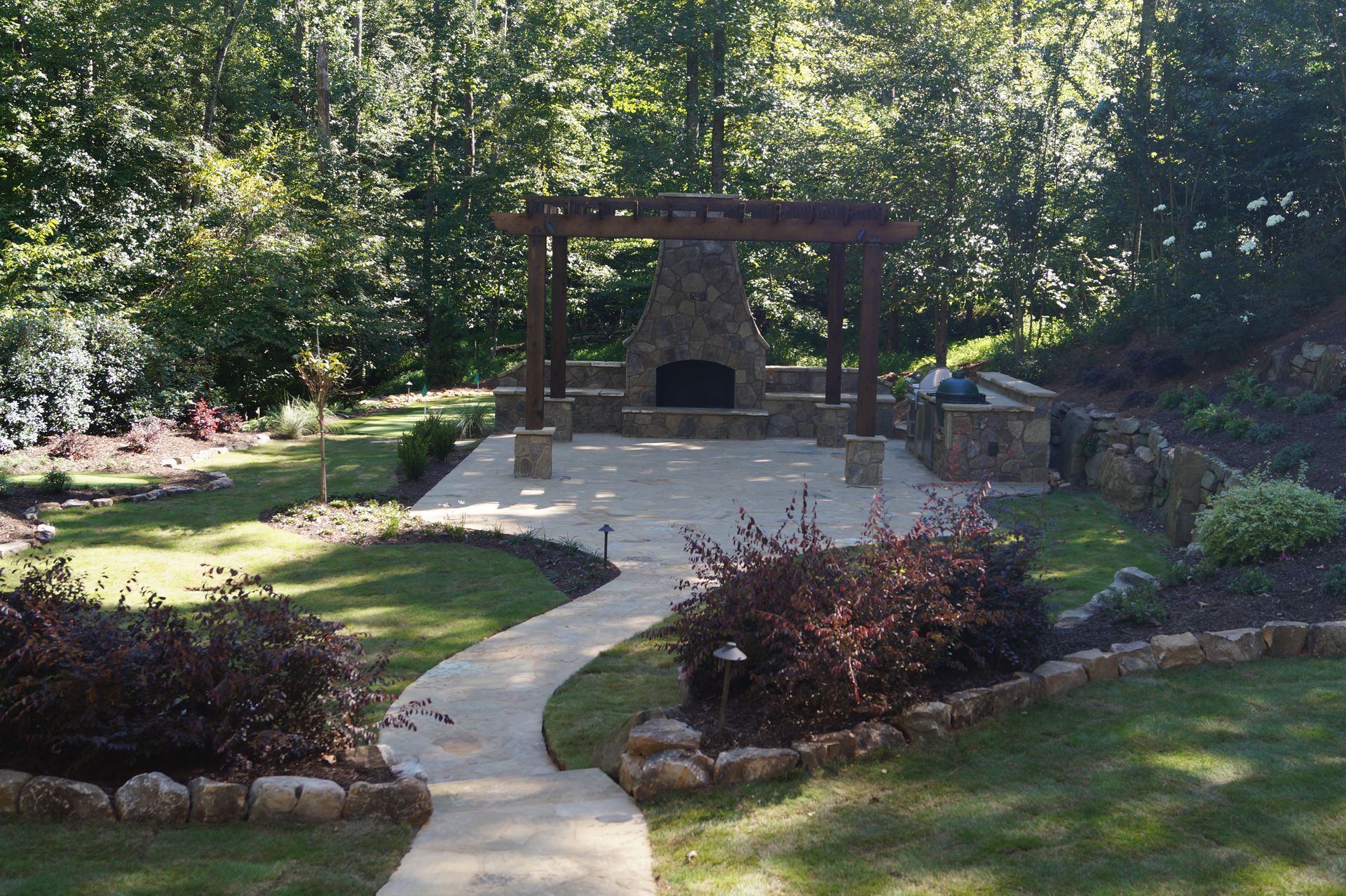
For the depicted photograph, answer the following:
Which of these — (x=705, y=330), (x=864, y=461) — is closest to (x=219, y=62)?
(x=705, y=330)

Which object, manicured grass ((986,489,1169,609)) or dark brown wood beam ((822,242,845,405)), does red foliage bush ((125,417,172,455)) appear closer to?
dark brown wood beam ((822,242,845,405))

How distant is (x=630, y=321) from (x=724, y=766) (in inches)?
841

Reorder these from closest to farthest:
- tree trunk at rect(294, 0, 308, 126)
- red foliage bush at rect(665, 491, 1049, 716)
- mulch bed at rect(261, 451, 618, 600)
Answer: red foliage bush at rect(665, 491, 1049, 716), mulch bed at rect(261, 451, 618, 600), tree trunk at rect(294, 0, 308, 126)

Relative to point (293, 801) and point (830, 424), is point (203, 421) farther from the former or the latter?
point (293, 801)

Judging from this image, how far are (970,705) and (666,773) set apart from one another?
154 cm

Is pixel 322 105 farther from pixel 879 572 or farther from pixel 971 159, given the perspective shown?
pixel 879 572

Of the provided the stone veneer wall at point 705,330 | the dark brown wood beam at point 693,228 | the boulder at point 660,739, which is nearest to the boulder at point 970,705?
the boulder at point 660,739

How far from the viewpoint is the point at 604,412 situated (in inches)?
645

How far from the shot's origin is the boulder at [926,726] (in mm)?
4582

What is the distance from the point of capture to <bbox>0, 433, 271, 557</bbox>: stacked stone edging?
846 centimetres

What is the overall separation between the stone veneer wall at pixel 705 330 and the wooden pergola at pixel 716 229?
10.0 feet

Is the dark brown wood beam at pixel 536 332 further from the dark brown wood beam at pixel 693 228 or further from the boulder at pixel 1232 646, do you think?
the boulder at pixel 1232 646

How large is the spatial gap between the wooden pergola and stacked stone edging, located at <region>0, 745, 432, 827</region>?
8.81m

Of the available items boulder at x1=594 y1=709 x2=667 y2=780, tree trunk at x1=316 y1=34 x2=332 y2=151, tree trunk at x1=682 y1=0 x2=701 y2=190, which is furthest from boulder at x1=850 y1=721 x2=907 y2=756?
tree trunk at x1=316 y1=34 x2=332 y2=151
